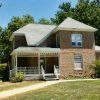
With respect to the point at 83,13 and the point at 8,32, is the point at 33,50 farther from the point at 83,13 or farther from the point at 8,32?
the point at 83,13

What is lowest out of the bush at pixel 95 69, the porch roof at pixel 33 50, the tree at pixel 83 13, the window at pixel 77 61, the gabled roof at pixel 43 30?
the bush at pixel 95 69

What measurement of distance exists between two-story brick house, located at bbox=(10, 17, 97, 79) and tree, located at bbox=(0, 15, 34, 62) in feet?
64.1

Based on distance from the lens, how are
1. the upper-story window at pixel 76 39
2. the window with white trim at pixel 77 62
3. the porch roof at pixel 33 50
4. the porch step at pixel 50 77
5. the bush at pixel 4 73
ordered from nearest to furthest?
the porch step at pixel 50 77 → the porch roof at pixel 33 50 → the window with white trim at pixel 77 62 → the upper-story window at pixel 76 39 → the bush at pixel 4 73

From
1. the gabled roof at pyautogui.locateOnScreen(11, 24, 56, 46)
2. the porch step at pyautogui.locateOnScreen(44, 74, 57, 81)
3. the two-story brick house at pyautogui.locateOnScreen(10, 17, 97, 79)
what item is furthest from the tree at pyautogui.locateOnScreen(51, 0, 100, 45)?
the porch step at pyautogui.locateOnScreen(44, 74, 57, 81)

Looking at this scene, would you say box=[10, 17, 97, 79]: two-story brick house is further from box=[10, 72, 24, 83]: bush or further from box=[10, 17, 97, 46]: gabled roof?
box=[10, 72, 24, 83]: bush

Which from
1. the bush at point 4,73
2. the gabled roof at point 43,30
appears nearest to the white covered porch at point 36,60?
the gabled roof at point 43,30

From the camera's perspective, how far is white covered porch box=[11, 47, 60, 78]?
3478 centimetres

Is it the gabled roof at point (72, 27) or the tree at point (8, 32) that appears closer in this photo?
the gabled roof at point (72, 27)

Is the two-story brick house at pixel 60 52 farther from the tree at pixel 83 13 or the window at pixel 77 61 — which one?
the tree at pixel 83 13

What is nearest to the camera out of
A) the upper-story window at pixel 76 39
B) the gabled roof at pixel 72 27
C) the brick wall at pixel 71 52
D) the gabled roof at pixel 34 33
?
the brick wall at pixel 71 52

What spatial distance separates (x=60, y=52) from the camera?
36.4 meters

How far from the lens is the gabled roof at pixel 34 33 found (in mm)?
38438

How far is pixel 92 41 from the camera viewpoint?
3828 cm

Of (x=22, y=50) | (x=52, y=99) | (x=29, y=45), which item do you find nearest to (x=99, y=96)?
(x=52, y=99)
